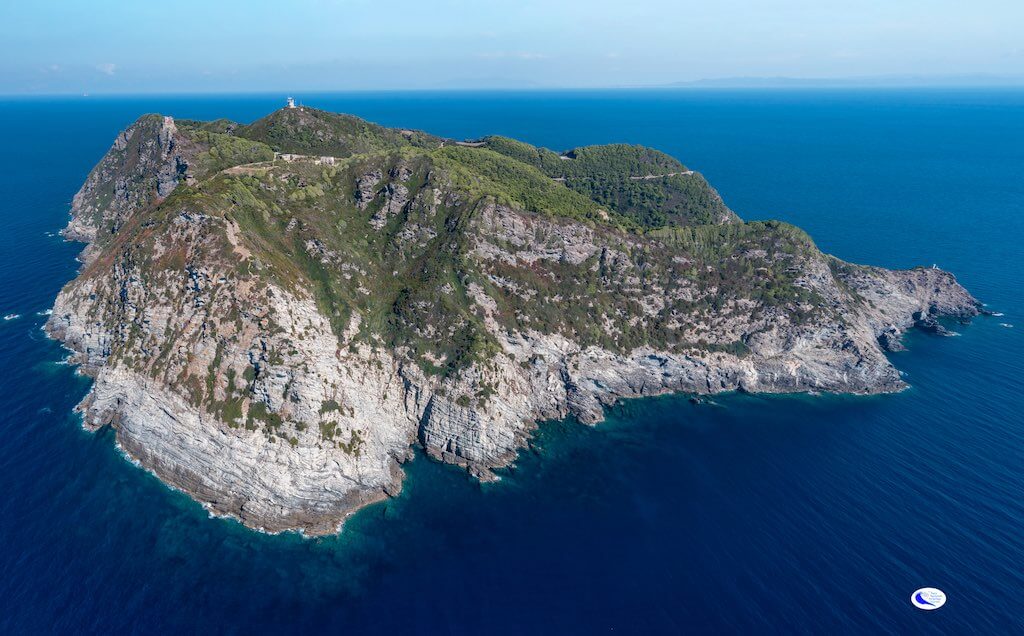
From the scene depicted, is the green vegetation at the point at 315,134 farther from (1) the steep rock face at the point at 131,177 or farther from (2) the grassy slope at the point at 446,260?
(1) the steep rock face at the point at 131,177

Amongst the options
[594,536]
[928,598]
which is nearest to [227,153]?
[594,536]

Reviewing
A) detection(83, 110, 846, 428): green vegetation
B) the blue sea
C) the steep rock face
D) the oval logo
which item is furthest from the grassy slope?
the oval logo

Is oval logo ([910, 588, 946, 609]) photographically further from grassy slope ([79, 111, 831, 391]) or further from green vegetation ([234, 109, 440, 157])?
green vegetation ([234, 109, 440, 157])

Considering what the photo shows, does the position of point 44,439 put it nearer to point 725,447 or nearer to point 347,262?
point 347,262

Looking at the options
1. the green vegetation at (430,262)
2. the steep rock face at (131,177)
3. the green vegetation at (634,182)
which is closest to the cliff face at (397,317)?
the green vegetation at (430,262)

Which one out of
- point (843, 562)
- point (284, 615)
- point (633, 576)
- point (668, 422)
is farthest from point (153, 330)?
point (843, 562)

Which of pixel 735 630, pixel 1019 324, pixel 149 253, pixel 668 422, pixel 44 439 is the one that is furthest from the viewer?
pixel 1019 324
